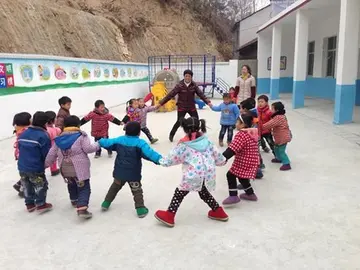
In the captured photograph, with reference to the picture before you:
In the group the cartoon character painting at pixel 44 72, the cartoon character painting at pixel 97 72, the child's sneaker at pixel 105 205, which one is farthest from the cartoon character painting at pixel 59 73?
the child's sneaker at pixel 105 205

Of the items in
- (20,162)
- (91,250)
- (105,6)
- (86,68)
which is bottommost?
Answer: (91,250)

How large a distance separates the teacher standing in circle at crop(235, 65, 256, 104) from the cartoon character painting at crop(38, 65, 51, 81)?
17.3ft

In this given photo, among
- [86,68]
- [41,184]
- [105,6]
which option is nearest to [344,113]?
[41,184]

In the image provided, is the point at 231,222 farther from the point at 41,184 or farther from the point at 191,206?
the point at 41,184

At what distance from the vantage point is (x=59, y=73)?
398 inches

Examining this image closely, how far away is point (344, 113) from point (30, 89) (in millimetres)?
7863

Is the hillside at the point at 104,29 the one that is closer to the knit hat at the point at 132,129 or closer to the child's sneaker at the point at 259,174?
the knit hat at the point at 132,129

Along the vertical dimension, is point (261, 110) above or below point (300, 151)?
above

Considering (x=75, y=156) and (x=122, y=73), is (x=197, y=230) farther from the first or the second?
(x=122, y=73)

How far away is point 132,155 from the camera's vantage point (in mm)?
3393

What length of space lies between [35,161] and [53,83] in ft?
22.3

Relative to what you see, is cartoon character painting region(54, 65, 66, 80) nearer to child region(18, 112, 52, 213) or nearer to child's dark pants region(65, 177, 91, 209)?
child region(18, 112, 52, 213)

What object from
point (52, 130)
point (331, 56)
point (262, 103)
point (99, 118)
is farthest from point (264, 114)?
point (331, 56)

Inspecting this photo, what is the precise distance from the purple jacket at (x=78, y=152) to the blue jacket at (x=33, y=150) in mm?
151
